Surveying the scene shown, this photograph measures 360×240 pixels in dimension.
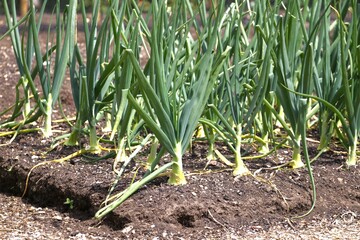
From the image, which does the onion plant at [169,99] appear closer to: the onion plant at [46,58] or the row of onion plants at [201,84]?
the row of onion plants at [201,84]

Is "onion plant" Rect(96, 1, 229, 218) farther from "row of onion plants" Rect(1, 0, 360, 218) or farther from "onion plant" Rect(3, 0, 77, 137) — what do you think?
"onion plant" Rect(3, 0, 77, 137)

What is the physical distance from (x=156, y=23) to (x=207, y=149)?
2.59 feet

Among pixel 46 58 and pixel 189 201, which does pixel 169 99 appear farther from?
pixel 46 58

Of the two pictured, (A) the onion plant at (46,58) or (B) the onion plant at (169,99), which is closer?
(B) the onion plant at (169,99)

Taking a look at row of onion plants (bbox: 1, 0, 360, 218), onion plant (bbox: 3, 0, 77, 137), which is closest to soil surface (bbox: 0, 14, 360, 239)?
row of onion plants (bbox: 1, 0, 360, 218)

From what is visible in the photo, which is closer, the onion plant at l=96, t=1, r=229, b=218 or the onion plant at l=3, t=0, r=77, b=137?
the onion plant at l=96, t=1, r=229, b=218

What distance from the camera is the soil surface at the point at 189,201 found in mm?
2674

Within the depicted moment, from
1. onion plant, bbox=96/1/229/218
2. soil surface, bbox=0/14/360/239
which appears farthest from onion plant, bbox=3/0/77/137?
onion plant, bbox=96/1/229/218

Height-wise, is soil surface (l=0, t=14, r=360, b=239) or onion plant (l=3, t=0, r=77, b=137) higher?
onion plant (l=3, t=0, r=77, b=137)

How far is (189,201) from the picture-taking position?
2705mm

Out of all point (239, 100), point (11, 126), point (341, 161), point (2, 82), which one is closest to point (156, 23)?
point (239, 100)

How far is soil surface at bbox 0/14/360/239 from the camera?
2674mm

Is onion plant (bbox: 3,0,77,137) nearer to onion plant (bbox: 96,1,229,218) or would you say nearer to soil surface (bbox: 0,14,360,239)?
soil surface (bbox: 0,14,360,239)

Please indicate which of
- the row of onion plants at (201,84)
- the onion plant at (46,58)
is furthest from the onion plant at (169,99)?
the onion plant at (46,58)
